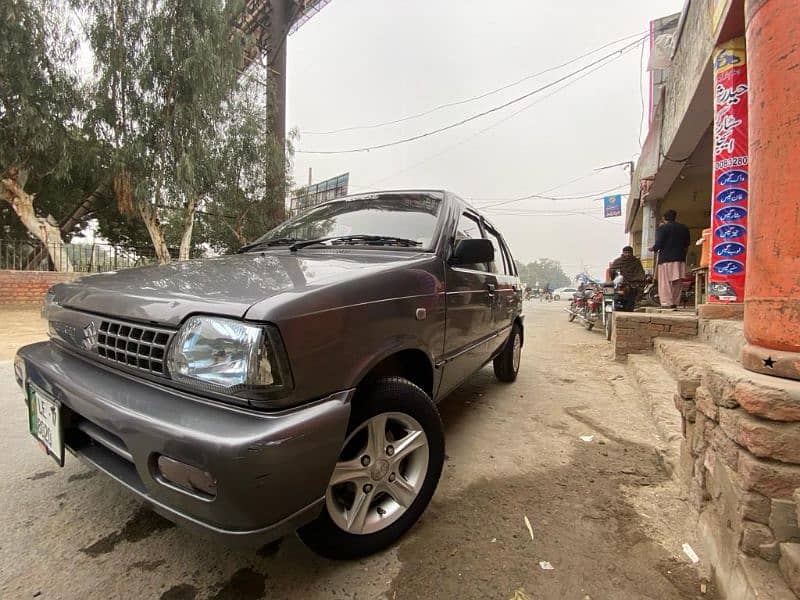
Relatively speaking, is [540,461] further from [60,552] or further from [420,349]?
[60,552]

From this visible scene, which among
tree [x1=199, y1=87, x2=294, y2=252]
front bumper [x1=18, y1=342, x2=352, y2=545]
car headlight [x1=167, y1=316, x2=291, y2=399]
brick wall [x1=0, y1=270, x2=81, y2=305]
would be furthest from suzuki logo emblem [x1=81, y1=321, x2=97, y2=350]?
tree [x1=199, y1=87, x2=294, y2=252]

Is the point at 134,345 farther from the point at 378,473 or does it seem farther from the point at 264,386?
the point at 378,473

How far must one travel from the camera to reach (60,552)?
5.13ft

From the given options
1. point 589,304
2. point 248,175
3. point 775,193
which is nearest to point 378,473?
point 775,193

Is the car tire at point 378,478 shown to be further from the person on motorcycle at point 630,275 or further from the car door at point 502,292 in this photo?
the person on motorcycle at point 630,275

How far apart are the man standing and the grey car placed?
6630mm

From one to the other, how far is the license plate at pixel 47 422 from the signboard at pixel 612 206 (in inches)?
902

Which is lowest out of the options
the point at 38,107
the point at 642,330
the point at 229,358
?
the point at 642,330

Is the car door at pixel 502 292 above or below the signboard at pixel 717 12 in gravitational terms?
below

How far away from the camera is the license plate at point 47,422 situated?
1510 millimetres

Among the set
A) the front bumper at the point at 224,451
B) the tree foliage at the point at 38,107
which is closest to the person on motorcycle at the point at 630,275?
the front bumper at the point at 224,451

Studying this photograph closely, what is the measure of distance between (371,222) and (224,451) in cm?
175

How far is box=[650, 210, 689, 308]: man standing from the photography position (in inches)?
281

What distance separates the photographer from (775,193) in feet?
4.28
